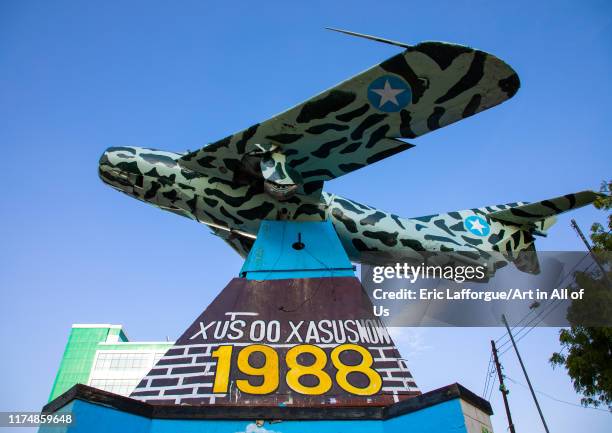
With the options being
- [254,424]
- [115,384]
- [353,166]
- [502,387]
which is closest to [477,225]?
[353,166]

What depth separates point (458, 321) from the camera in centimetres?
945

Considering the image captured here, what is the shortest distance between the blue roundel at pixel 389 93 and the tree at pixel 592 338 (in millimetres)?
6396

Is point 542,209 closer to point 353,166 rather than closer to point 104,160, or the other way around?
point 353,166

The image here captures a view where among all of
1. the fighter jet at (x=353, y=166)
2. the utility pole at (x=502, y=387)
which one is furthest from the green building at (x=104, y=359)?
the fighter jet at (x=353, y=166)

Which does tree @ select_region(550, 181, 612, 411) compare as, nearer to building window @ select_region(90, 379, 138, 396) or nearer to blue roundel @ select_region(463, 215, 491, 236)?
blue roundel @ select_region(463, 215, 491, 236)

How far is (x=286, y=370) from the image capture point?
627cm

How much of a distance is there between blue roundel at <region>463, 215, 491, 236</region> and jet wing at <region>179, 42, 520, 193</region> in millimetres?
3355

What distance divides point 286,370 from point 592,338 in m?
8.51

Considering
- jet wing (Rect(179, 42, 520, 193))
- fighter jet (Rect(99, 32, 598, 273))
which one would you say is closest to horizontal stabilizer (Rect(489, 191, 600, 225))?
fighter jet (Rect(99, 32, 598, 273))

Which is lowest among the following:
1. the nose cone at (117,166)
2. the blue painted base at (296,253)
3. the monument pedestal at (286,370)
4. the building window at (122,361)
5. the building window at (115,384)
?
the monument pedestal at (286,370)

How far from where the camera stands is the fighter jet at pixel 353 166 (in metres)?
6.98

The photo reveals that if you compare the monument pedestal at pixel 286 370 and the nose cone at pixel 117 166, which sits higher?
the nose cone at pixel 117 166

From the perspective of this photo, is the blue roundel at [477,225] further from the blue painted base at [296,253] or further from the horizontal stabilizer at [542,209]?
the blue painted base at [296,253]

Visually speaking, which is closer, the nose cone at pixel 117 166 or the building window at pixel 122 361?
the nose cone at pixel 117 166
